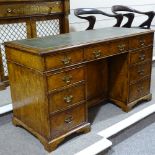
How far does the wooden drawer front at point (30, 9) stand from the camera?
2.50 metres

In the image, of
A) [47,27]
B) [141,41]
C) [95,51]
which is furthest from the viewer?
[47,27]

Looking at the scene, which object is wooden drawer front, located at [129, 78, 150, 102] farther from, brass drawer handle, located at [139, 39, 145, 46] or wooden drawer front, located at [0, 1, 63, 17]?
wooden drawer front, located at [0, 1, 63, 17]

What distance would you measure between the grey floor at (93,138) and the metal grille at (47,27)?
1.00 meters

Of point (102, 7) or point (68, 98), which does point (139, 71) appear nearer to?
point (68, 98)

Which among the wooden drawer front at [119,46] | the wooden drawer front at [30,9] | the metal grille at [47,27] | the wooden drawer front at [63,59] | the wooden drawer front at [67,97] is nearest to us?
the wooden drawer front at [63,59]

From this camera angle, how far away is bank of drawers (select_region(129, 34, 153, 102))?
7.68ft

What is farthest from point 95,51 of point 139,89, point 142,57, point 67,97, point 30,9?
point 30,9

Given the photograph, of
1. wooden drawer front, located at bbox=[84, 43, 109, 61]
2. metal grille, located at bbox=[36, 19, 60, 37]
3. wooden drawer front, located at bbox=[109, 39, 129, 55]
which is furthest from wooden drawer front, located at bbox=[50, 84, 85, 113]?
metal grille, located at bbox=[36, 19, 60, 37]

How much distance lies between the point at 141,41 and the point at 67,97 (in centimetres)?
94

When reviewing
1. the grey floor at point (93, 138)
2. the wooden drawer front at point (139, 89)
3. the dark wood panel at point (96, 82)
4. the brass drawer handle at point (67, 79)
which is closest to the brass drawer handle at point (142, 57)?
the wooden drawer front at point (139, 89)

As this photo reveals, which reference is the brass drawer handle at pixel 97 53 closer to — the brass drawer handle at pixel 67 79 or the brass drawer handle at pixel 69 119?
the brass drawer handle at pixel 67 79

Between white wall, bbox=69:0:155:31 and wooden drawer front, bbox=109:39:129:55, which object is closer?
wooden drawer front, bbox=109:39:129:55

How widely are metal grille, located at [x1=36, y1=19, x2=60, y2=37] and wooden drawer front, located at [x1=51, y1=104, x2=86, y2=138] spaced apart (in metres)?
1.20

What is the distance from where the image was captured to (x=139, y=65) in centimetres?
243
